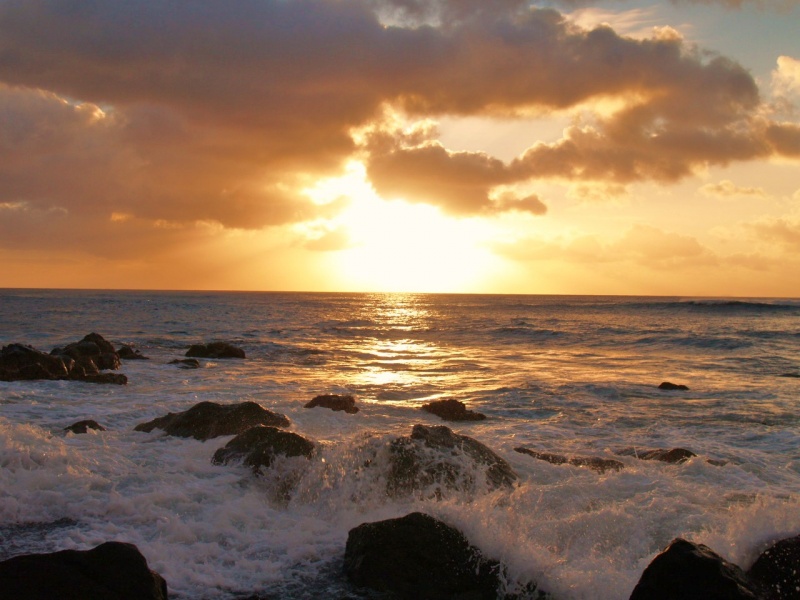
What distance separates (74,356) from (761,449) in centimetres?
2037

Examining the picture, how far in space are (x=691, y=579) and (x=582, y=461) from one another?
6.25 meters

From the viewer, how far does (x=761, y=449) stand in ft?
41.4

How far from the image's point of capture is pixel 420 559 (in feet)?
20.2

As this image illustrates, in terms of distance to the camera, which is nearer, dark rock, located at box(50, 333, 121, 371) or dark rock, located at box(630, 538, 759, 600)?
dark rock, located at box(630, 538, 759, 600)

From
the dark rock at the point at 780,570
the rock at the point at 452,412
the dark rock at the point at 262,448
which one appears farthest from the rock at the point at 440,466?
the rock at the point at 452,412

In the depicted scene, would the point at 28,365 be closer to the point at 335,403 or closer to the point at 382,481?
the point at 335,403

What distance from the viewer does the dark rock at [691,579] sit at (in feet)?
15.8

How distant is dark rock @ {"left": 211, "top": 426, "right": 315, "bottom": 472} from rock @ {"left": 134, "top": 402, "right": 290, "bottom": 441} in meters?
1.33

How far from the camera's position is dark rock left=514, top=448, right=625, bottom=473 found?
34.7ft

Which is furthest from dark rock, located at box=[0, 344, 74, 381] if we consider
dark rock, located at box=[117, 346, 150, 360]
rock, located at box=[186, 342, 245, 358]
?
rock, located at box=[186, 342, 245, 358]

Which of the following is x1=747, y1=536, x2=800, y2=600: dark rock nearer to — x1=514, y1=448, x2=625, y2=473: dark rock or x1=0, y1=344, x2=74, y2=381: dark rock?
x1=514, y1=448, x2=625, y2=473: dark rock

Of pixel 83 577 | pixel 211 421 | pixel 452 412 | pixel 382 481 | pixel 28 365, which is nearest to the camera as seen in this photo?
pixel 83 577

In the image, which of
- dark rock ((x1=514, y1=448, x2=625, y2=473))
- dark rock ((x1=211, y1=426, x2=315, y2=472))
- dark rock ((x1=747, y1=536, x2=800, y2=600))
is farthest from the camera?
dark rock ((x1=514, y1=448, x2=625, y2=473))

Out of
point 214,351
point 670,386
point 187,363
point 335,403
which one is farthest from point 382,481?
point 214,351
